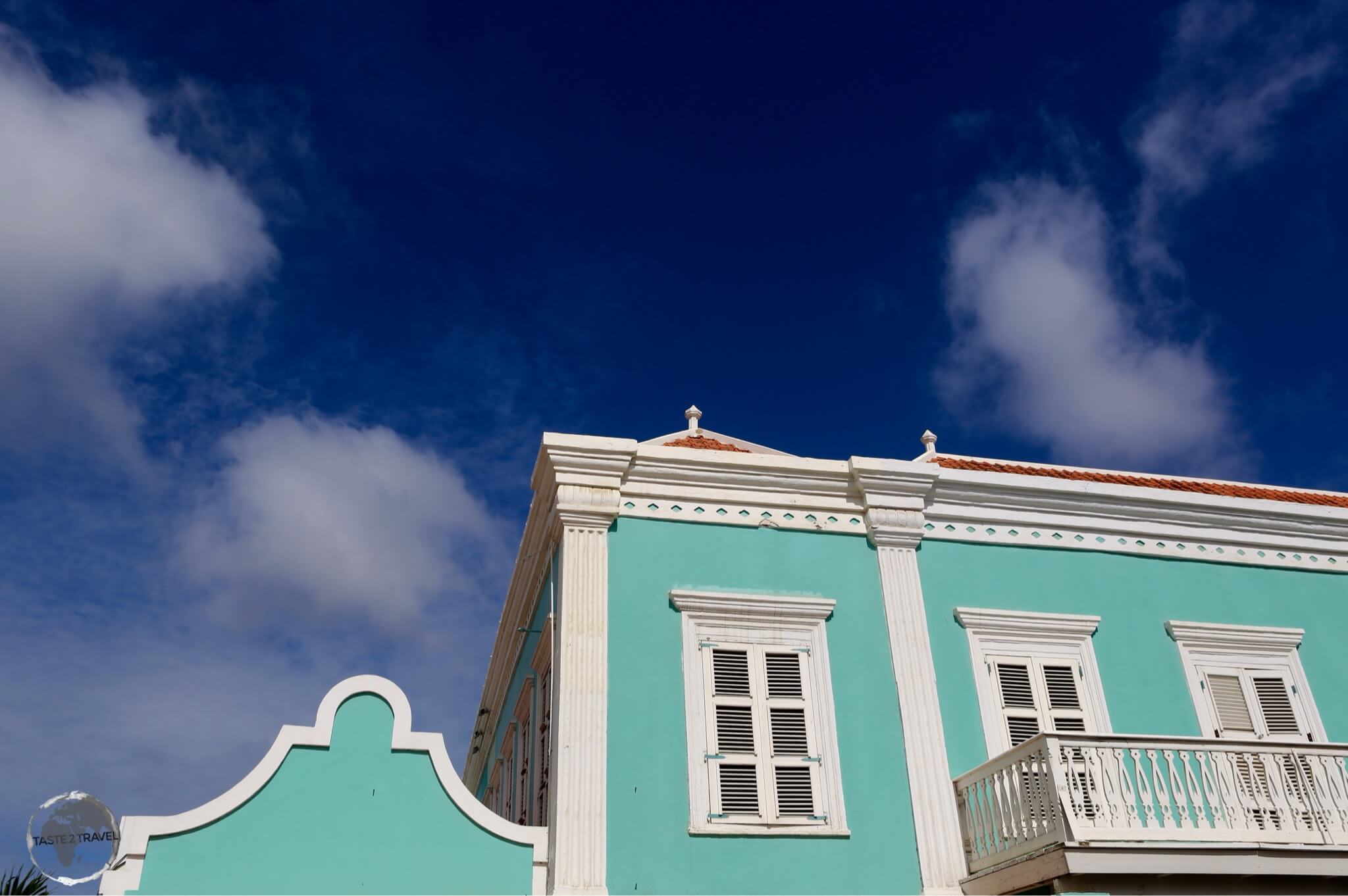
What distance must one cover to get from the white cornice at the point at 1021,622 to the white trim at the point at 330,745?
4.40 m

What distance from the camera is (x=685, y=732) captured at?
9852 mm

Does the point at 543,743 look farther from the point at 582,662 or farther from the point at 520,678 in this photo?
the point at 520,678

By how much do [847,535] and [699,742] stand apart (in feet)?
8.51

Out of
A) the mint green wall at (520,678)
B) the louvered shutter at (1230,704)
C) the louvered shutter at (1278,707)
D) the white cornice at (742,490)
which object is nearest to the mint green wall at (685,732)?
the white cornice at (742,490)

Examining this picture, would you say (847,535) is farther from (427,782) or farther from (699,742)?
(427,782)

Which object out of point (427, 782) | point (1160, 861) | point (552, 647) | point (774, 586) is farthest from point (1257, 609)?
point (427, 782)

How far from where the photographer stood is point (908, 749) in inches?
400

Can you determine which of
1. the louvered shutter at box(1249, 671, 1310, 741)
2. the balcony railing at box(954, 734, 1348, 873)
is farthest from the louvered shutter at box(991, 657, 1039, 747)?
the louvered shutter at box(1249, 671, 1310, 741)

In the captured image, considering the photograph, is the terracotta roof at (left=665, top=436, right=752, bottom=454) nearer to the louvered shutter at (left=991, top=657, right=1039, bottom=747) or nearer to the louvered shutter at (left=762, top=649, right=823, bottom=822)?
the louvered shutter at (left=762, top=649, right=823, bottom=822)

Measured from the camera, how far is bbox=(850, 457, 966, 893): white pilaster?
977cm

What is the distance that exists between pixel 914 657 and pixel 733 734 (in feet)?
6.21

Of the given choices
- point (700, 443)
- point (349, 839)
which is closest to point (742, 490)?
point (700, 443)

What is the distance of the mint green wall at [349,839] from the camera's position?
8703mm

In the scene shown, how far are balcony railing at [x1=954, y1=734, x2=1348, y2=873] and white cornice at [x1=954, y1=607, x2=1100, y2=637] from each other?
157 centimetres
